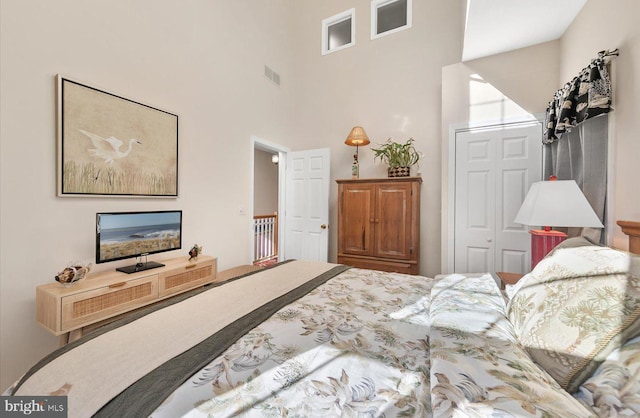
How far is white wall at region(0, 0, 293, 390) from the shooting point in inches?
64.5

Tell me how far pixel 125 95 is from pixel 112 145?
467mm

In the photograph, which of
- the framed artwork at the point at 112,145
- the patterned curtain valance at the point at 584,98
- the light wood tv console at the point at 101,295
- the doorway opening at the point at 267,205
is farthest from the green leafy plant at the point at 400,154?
the light wood tv console at the point at 101,295

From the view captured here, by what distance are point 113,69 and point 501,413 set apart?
10.2ft

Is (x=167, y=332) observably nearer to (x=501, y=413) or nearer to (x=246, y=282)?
(x=246, y=282)

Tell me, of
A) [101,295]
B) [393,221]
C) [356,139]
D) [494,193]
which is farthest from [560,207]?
[101,295]

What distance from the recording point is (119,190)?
2.14 m

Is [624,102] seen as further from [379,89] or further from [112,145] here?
[112,145]

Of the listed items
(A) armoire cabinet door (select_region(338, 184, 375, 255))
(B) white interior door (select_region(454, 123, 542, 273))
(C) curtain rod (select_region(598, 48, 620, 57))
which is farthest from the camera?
(A) armoire cabinet door (select_region(338, 184, 375, 255))

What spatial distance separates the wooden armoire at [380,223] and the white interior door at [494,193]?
1.70 feet

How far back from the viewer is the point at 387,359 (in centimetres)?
84

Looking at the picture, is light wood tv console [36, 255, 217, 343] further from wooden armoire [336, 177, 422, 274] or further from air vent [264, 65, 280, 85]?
air vent [264, 65, 280, 85]

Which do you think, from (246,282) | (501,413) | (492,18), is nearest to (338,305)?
(246,282)

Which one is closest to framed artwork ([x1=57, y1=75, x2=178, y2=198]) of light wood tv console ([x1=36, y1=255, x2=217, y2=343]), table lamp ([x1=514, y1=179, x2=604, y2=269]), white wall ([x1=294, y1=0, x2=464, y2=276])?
light wood tv console ([x1=36, y1=255, x2=217, y2=343])

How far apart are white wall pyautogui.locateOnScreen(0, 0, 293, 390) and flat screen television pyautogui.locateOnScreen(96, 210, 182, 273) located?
149 mm
